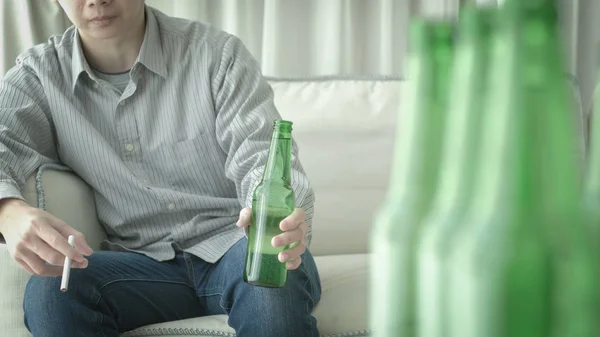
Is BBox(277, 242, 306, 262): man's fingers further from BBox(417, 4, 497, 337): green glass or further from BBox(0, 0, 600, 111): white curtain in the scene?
BBox(0, 0, 600, 111): white curtain

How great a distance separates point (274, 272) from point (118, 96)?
68cm

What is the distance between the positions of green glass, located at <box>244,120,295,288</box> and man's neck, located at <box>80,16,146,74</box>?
0.63 metres

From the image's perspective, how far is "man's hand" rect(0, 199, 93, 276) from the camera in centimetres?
118

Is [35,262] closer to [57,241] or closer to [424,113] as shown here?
[57,241]

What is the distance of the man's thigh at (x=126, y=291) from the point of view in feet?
4.21

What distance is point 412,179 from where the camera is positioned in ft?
1.36

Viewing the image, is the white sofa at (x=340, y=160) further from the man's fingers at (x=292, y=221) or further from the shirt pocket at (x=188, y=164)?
the man's fingers at (x=292, y=221)

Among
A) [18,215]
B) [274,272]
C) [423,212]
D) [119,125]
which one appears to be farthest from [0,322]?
[423,212]

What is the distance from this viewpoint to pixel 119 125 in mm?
1603

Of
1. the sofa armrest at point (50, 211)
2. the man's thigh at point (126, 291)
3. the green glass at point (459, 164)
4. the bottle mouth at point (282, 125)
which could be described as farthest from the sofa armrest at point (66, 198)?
the green glass at point (459, 164)

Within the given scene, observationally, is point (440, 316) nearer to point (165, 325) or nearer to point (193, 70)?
point (165, 325)

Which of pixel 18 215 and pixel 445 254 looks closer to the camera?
pixel 445 254

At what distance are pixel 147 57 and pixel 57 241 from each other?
56cm

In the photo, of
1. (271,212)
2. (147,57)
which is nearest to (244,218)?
(271,212)
